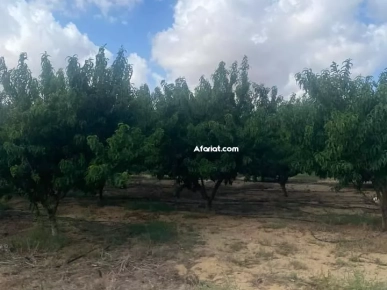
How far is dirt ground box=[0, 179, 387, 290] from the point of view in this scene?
5.91 m

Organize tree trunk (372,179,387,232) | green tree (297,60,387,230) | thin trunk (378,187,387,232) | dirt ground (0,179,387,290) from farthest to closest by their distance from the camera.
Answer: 1. thin trunk (378,187,387,232)
2. tree trunk (372,179,387,232)
3. green tree (297,60,387,230)
4. dirt ground (0,179,387,290)

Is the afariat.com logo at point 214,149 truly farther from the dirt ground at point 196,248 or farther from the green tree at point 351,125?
the green tree at point 351,125

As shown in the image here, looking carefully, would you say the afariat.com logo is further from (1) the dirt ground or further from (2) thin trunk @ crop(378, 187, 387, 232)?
(2) thin trunk @ crop(378, 187, 387, 232)

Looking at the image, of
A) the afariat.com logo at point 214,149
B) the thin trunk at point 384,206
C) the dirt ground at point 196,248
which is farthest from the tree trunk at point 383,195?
the afariat.com logo at point 214,149

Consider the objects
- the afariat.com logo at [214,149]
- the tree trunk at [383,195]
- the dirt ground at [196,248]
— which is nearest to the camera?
the dirt ground at [196,248]

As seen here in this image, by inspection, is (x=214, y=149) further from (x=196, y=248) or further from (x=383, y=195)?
(x=383, y=195)

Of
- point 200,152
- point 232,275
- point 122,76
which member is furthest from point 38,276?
point 200,152

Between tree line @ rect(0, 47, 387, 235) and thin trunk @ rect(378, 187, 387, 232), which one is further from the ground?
tree line @ rect(0, 47, 387, 235)

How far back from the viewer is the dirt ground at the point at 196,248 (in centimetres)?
591

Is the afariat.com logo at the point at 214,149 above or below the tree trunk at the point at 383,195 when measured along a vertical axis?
above

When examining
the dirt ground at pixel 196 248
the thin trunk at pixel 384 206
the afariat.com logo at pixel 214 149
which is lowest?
the dirt ground at pixel 196 248

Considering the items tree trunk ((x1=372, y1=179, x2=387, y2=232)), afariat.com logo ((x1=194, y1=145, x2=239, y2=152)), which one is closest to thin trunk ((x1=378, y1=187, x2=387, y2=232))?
tree trunk ((x1=372, y1=179, x2=387, y2=232))

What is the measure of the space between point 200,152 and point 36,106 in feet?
17.5

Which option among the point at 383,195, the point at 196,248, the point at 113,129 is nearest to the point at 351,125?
the point at 383,195
